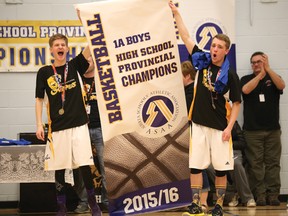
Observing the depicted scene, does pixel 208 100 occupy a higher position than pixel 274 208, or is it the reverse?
pixel 208 100

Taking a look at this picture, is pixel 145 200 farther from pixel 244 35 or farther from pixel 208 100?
pixel 244 35

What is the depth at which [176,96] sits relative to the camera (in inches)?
249

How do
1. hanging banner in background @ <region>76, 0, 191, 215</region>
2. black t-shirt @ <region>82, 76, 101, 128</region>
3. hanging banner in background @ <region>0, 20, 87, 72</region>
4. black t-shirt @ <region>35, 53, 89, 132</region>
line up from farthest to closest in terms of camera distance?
hanging banner in background @ <region>0, 20, 87, 72</region>
black t-shirt @ <region>82, 76, 101, 128</region>
black t-shirt @ <region>35, 53, 89, 132</region>
hanging banner in background @ <region>76, 0, 191, 215</region>

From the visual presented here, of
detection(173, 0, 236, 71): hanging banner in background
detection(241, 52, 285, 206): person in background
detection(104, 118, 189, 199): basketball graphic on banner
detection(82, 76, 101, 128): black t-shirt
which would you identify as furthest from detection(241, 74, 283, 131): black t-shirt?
detection(104, 118, 189, 199): basketball graphic on banner

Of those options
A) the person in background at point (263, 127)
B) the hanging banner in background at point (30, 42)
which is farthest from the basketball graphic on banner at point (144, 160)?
the hanging banner in background at point (30, 42)

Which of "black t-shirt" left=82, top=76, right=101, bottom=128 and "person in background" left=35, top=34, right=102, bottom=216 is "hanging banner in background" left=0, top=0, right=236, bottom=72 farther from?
"person in background" left=35, top=34, right=102, bottom=216

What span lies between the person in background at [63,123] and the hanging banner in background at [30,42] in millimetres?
2740

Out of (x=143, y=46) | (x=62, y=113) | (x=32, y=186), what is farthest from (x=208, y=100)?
(x=32, y=186)

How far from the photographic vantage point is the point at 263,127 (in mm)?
9211

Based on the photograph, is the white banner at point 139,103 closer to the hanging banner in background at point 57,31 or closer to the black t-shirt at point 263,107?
the hanging banner in background at point 57,31

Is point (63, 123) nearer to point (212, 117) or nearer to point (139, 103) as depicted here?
point (139, 103)

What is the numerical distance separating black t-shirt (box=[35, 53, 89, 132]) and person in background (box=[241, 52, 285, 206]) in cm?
366

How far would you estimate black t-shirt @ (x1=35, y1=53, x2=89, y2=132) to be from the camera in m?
6.20

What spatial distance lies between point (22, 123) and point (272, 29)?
14.0 ft
